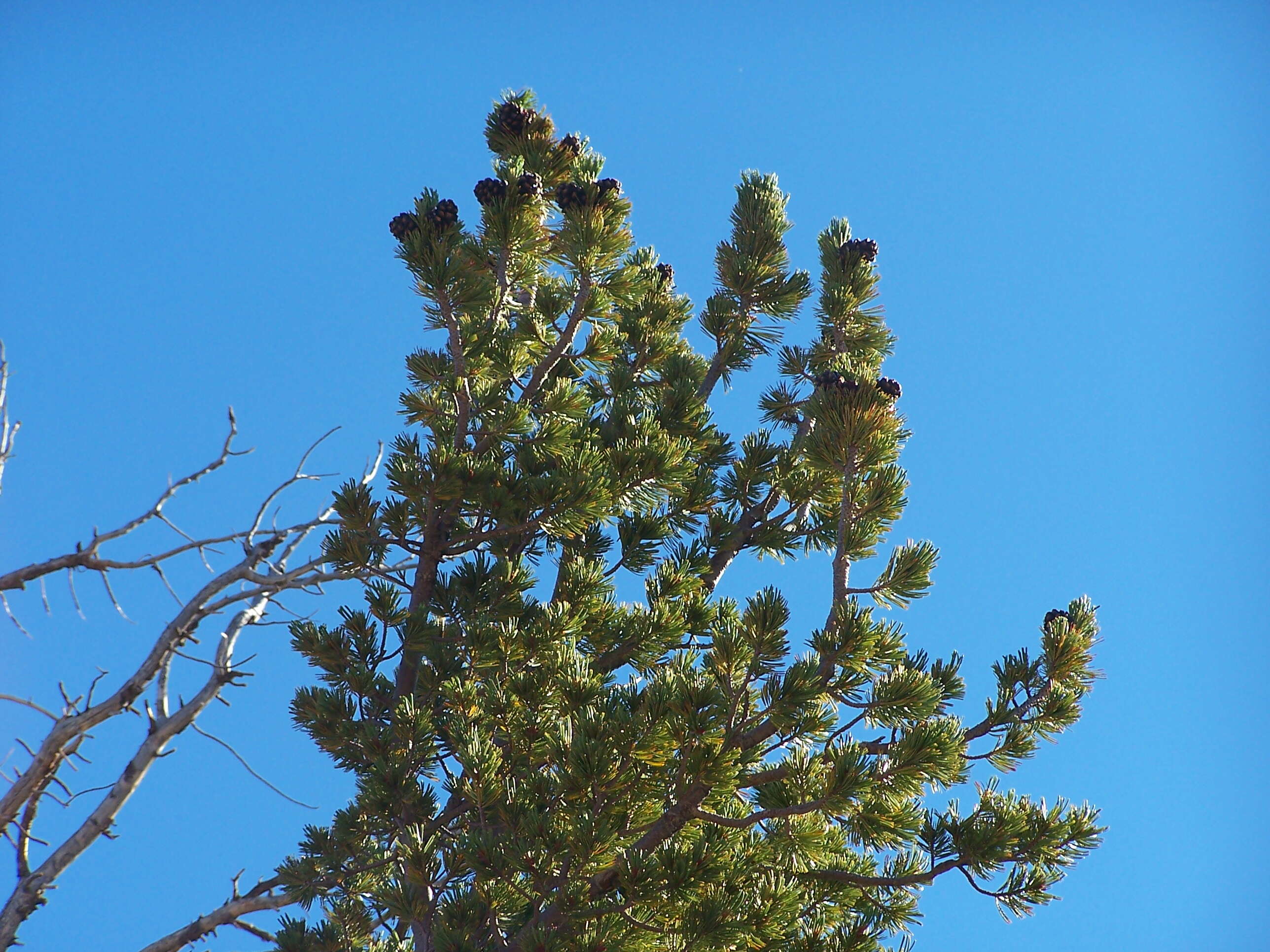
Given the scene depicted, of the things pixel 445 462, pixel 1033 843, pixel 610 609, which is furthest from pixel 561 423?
pixel 1033 843

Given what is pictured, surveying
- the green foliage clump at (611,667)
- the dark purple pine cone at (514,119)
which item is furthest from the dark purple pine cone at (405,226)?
the dark purple pine cone at (514,119)

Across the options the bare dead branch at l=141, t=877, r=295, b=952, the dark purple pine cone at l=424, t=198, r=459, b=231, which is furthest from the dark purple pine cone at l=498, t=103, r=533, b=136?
the bare dead branch at l=141, t=877, r=295, b=952

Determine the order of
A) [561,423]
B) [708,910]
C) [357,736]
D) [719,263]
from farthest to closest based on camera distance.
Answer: [719,263] → [561,423] → [357,736] → [708,910]

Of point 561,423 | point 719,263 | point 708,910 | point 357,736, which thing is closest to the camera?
point 708,910

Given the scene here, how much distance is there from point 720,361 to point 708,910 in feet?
8.84

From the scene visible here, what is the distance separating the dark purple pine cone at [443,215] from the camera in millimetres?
3842

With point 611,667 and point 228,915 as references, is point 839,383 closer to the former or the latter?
point 611,667

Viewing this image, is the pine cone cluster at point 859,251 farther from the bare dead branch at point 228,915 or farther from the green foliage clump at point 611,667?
the bare dead branch at point 228,915

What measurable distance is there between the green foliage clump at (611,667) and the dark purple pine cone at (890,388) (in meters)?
0.01

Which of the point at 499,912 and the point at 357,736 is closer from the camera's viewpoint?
the point at 499,912

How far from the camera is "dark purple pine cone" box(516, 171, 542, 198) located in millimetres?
3844

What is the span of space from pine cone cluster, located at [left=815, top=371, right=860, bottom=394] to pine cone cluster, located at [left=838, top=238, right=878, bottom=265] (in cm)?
88

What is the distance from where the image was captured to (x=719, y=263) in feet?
16.5

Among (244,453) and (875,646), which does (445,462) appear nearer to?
(244,453)
